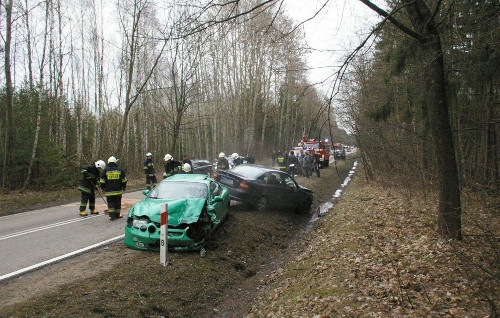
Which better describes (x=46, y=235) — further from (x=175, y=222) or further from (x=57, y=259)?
(x=175, y=222)

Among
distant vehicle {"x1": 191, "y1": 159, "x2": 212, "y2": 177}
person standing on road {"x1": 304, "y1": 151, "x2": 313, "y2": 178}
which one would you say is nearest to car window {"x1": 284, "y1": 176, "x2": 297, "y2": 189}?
distant vehicle {"x1": 191, "y1": 159, "x2": 212, "y2": 177}

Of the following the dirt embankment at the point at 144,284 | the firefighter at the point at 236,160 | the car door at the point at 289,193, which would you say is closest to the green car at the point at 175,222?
the dirt embankment at the point at 144,284

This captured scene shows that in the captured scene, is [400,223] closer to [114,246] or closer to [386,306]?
[386,306]

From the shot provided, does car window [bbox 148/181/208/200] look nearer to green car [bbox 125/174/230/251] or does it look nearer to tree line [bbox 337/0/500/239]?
green car [bbox 125/174/230/251]

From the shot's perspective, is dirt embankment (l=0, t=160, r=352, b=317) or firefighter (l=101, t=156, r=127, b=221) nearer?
dirt embankment (l=0, t=160, r=352, b=317)

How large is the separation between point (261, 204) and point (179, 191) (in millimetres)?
3766

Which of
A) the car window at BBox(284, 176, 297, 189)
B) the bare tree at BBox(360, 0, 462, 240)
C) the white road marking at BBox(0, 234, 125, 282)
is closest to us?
the white road marking at BBox(0, 234, 125, 282)

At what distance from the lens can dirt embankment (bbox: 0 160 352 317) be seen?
4.46 meters

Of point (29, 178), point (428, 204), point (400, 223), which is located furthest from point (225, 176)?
point (29, 178)

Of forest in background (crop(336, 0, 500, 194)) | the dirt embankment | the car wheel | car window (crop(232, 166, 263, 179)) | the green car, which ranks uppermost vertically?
forest in background (crop(336, 0, 500, 194))

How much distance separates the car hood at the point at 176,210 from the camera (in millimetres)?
6551

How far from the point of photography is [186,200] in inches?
280

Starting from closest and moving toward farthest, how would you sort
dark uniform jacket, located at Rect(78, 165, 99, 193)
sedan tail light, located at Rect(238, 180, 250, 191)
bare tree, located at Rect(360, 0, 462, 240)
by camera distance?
bare tree, located at Rect(360, 0, 462, 240)
dark uniform jacket, located at Rect(78, 165, 99, 193)
sedan tail light, located at Rect(238, 180, 250, 191)

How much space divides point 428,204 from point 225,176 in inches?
243
